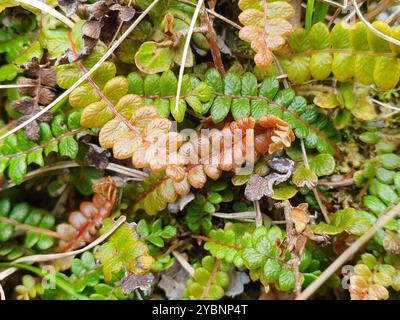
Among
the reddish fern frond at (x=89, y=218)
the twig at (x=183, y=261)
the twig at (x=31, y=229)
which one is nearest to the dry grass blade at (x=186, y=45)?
the reddish fern frond at (x=89, y=218)

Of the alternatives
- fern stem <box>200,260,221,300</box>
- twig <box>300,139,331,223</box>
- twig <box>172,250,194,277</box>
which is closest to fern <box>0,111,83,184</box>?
twig <box>172,250,194,277</box>

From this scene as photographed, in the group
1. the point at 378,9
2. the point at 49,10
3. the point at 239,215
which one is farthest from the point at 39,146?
the point at 378,9

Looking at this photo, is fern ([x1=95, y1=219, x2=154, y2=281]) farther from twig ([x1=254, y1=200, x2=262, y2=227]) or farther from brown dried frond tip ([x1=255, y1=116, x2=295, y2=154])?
brown dried frond tip ([x1=255, y1=116, x2=295, y2=154])

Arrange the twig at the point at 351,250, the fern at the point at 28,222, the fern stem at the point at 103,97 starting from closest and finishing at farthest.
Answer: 1. the twig at the point at 351,250
2. the fern stem at the point at 103,97
3. the fern at the point at 28,222

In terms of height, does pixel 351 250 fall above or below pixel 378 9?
below

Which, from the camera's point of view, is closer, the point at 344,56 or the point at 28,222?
the point at 344,56

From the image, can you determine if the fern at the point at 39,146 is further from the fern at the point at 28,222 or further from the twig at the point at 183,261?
the twig at the point at 183,261

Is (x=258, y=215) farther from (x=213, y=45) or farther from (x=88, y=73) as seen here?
(x=88, y=73)

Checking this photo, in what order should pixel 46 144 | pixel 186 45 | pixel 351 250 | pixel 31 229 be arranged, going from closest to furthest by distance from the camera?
1. pixel 351 250
2. pixel 186 45
3. pixel 46 144
4. pixel 31 229
